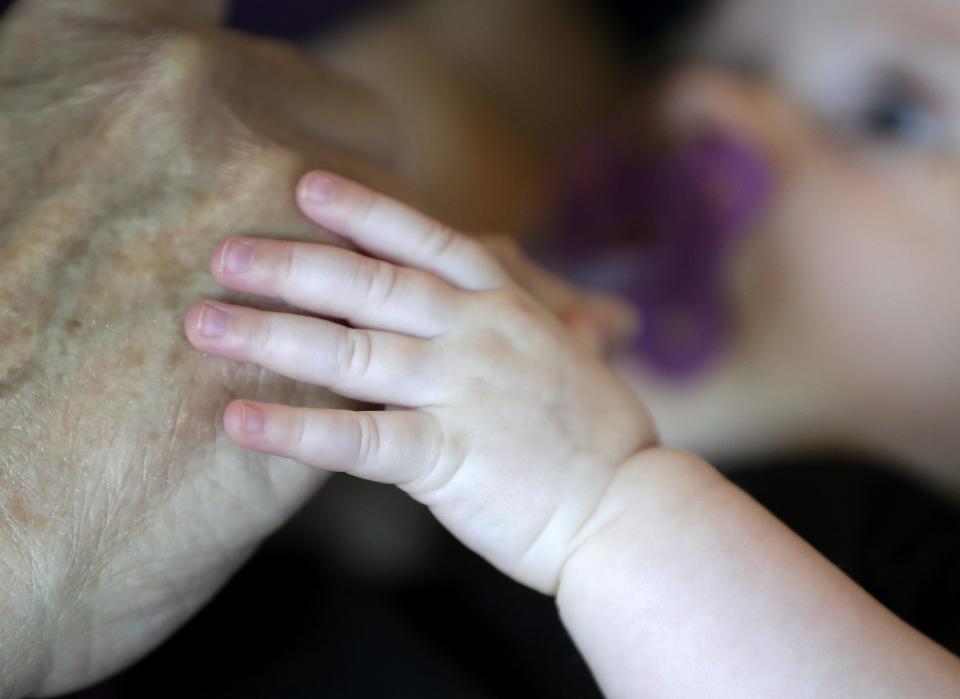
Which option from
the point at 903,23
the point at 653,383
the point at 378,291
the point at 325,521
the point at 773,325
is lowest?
the point at 325,521

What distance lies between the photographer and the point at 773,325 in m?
1.12

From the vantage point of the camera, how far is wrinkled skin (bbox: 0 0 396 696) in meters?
0.49

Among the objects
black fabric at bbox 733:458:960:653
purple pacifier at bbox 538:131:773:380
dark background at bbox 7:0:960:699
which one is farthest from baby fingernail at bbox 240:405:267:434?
purple pacifier at bbox 538:131:773:380

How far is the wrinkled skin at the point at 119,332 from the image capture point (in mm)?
493

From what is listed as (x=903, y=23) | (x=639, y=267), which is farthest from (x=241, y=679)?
(x=903, y=23)

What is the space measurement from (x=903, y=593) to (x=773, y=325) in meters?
0.45

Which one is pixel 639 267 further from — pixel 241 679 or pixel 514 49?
pixel 241 679

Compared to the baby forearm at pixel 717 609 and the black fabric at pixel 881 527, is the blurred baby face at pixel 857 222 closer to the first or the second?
the black fabric at pixel 881 527

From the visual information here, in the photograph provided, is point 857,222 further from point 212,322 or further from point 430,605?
point 212,322

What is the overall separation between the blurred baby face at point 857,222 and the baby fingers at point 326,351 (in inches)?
25.6

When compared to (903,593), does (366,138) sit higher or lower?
higher

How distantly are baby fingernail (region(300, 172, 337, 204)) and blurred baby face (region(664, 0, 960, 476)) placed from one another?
68 centimetres

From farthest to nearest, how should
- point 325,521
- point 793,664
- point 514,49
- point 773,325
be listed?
1. point 514,49
2. point 773,325
3. point 325,521
4. point 793,664

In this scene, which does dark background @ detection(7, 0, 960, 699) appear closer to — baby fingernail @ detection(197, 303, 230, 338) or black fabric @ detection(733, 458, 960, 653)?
black fabric @ detection(733, 458, 960, 653)
